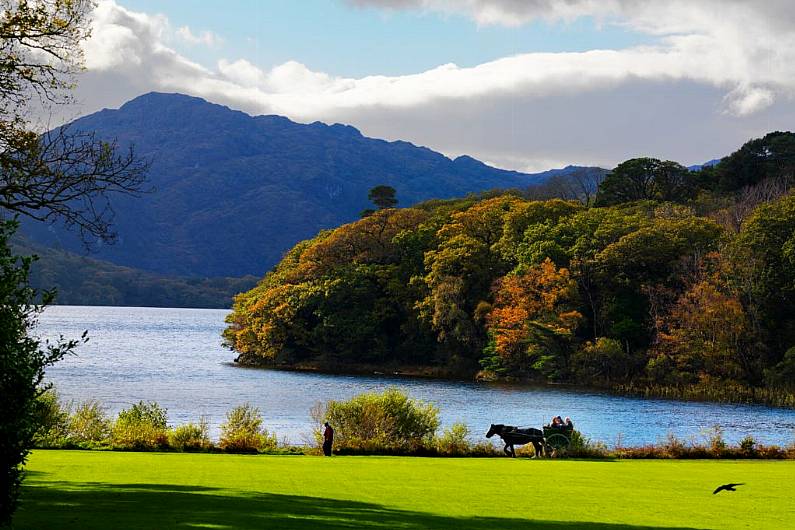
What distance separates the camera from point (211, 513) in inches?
583

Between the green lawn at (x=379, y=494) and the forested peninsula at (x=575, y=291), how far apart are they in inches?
2006

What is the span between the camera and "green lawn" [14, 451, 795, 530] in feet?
48.2

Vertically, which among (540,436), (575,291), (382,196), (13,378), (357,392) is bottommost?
(357,392)

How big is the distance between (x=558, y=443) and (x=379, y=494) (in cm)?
1478

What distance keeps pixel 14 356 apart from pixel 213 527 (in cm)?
388

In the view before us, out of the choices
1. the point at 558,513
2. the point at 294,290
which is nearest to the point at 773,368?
the point at 294,290

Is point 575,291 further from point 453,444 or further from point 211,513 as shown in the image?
point 211,513

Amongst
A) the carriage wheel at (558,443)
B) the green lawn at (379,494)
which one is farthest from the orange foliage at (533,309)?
the green lawn at (379,494)

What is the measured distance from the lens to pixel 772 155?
115625mm

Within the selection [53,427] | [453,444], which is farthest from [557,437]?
[53,427]

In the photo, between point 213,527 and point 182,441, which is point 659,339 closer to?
point 182,441

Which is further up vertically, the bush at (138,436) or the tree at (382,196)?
the tree at (382,196)

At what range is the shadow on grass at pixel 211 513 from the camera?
13.8m

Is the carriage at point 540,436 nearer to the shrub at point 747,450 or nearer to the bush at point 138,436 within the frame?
the shrub at point 747,450
